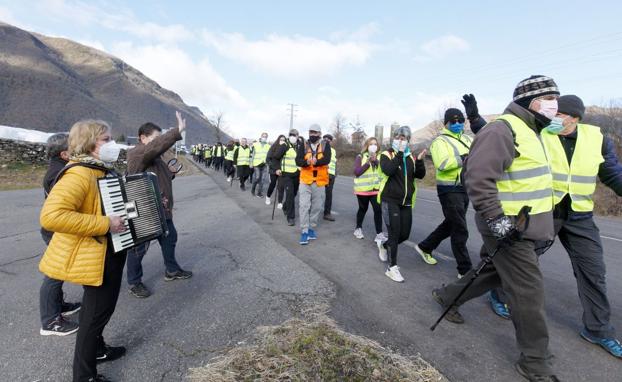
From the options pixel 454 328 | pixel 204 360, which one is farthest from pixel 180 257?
pixel 454 328

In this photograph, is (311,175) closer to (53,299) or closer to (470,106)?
(470,106)

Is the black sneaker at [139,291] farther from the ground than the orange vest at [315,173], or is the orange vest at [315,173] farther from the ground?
the orange vest at [315,173]

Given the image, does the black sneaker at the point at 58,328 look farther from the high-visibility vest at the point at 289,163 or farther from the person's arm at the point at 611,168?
the high-visibility vest at the point at 289,163

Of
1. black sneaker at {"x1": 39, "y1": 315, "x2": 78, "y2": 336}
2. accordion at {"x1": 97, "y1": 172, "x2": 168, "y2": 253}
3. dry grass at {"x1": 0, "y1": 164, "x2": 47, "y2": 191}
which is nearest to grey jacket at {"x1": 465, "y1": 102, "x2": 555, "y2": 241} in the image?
accordion at {"x1": 97, "y1": 172, "x2": 168, "y2": 253}

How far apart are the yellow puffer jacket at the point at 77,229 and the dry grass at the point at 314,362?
1.00m

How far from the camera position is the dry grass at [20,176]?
12978mm

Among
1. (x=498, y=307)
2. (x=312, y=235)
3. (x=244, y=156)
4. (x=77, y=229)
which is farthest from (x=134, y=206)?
(x=244, y=156)

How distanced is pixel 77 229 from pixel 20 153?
786 inches

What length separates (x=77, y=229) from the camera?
6.84ft

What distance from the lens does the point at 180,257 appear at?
5035mm

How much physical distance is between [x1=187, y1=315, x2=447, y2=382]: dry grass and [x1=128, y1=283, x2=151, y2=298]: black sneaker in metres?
1.53

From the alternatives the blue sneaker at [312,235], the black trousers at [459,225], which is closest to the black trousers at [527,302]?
the black trousers at [459,225]

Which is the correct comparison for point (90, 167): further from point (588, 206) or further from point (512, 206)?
point (588, 206)

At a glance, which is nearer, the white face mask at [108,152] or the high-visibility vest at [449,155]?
the white face mask at [108,152]
